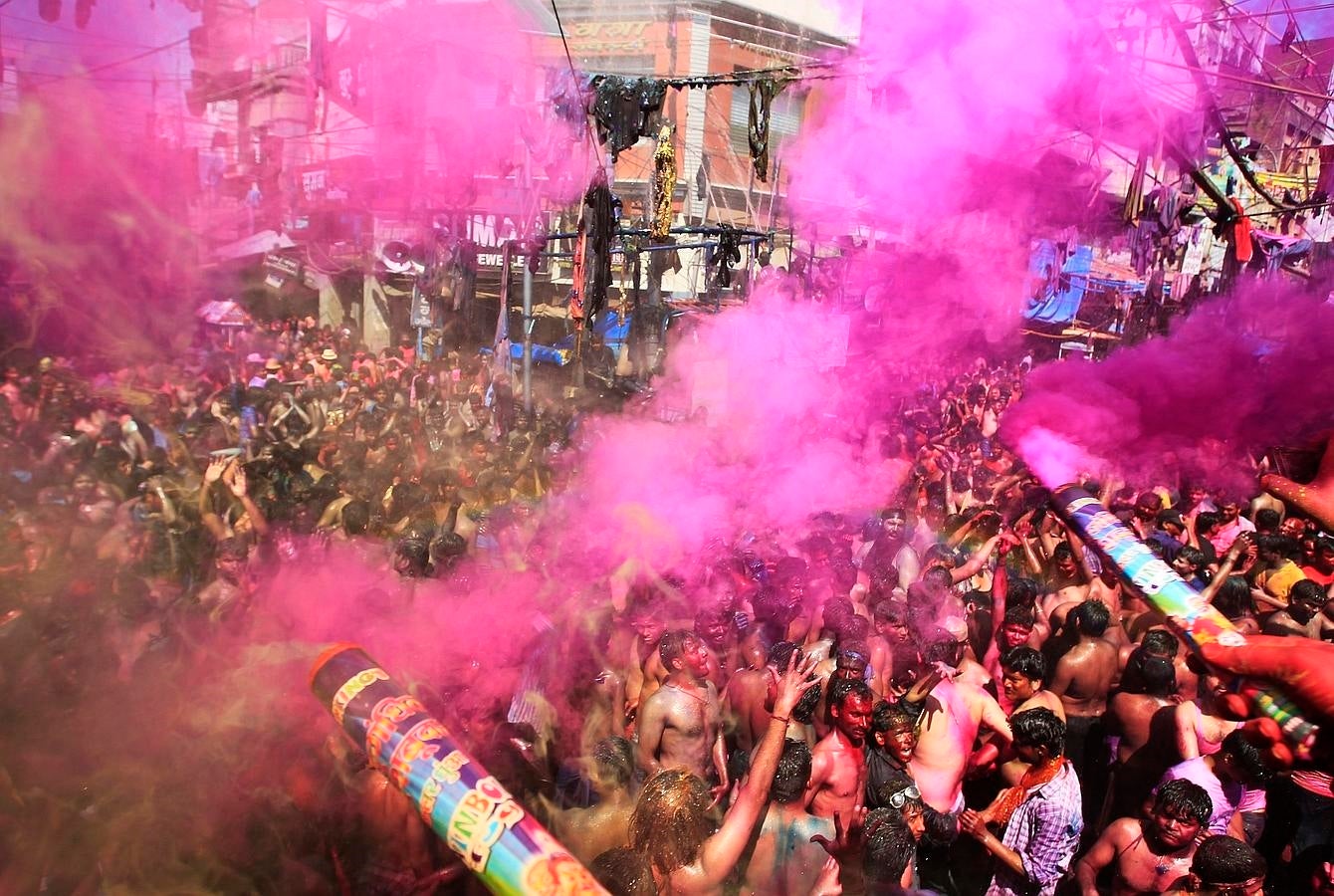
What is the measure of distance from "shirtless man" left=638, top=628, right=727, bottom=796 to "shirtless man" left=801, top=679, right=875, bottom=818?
23.3 inches

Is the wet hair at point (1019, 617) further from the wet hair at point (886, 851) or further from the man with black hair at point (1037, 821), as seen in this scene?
the wet hair at point (886, 851)

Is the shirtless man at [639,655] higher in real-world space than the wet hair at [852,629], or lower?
lower

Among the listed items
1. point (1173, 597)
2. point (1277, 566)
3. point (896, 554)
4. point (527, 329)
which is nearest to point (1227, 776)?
point (1173, 597)

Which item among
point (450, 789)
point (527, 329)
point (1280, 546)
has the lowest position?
point (1280, 546)

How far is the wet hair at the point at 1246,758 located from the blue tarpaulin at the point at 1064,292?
712 cm

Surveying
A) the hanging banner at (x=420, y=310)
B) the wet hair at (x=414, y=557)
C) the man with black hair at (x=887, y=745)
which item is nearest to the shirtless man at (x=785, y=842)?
the man with black hair at (x=887, y=745)

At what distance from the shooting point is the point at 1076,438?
200 inches

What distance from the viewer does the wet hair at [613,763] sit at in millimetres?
3469

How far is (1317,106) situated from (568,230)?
770 cm

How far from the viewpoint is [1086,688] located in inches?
175

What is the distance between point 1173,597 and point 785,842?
1.57m

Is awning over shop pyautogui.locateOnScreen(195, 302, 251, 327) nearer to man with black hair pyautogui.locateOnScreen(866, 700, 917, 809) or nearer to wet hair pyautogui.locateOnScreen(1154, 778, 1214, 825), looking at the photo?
man with black hair pyautogui.locateOnScreen(866, 700, 917, 809)

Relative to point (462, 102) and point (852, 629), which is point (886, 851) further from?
point (462, 102)

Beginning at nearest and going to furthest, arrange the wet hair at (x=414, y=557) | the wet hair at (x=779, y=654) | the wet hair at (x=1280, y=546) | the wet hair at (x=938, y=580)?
the wet hair at (x=779, y=654), the wet hair at (x=414, y=557), the wet hair at (x=938, y=580), the wet hair at (x=1280, y=546)
